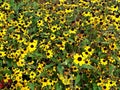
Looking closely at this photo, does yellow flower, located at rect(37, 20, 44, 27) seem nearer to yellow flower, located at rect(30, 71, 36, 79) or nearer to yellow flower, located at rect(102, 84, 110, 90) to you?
yellow flower, located at rect(30, 71, 36, 79)

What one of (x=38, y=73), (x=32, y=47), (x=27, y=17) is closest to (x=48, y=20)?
(x=27, y=17)

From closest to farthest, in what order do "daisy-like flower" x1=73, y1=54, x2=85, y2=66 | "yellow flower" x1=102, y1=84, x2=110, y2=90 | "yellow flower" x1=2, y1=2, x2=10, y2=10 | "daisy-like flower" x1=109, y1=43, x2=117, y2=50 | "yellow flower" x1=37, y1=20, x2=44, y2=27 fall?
"yellow flower" x1=102, y1=84, x2=110, y2=90 → "daisy-like flower" x1=73, y1=54, x2=85, y2=66 → "daisy-like flower" x1=109, y1=43, x2=117, y2=50 → "yellow flower" x1=37, y1=20, x2=44, y2=27 → "yellow flower" x1=2, y1=2, x2=10, y2=10

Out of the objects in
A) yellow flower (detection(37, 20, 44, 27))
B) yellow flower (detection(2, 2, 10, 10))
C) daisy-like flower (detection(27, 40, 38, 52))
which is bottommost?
daisy-like flower (detection(27, 40, 38, 52))

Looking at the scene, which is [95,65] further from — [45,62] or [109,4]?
[109,4]

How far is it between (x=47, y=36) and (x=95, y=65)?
974mm

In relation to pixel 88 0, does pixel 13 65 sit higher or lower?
lower

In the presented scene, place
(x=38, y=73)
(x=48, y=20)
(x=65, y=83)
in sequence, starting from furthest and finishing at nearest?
1. (x=48, y=20)
2. (x=38, y=73)
3. (x=65, y=83)

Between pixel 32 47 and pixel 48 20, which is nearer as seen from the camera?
pixel 32 47

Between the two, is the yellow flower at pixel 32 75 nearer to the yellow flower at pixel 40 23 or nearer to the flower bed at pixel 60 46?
the flower bed at pixel 60 46

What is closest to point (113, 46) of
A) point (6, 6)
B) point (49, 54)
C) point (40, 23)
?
point (49, 54)

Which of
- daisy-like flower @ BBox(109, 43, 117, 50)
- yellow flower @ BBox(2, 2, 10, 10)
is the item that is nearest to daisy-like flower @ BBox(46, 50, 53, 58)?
daisy-like flower @ BBox(109, 43, 117, 50)

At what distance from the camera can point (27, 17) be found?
20.7ft

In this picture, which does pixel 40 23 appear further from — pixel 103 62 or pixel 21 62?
pixel 103 62

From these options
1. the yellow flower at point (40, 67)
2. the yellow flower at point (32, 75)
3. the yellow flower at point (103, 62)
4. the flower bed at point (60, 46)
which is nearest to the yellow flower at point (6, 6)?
the flower bed at point (60, 46)
